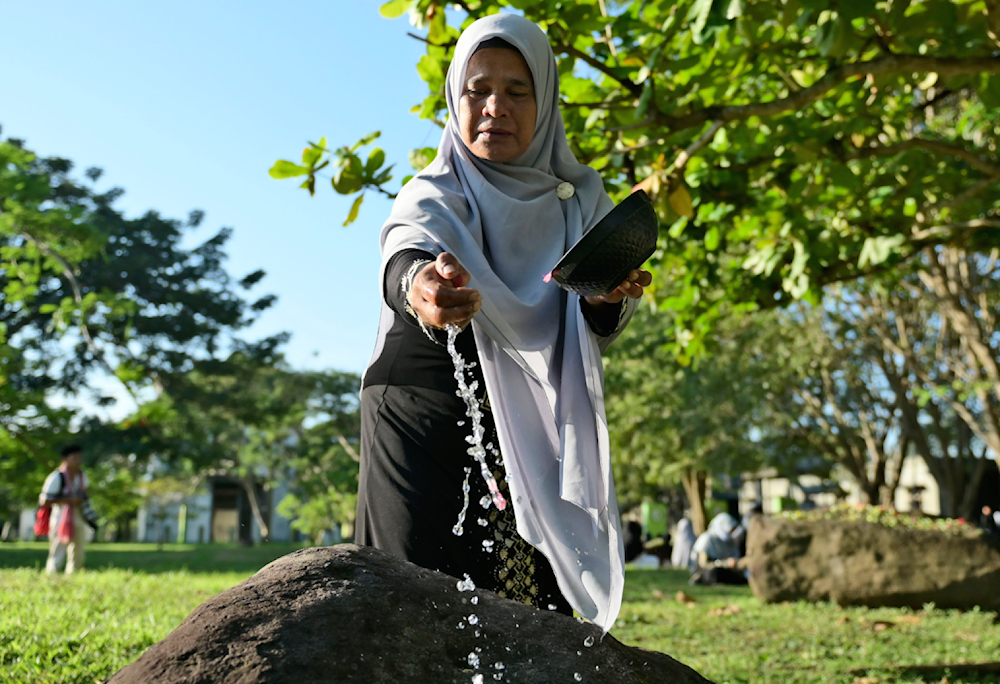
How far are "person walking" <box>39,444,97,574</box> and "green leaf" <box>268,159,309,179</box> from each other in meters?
5.93

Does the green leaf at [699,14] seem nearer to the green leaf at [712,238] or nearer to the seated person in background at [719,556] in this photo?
the green leaf at [712,238]

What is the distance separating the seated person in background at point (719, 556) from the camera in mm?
11133

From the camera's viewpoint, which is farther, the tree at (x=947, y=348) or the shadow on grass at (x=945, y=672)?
the tree at (x=947, y=348)

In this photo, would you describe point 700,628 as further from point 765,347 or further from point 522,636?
point 765,347

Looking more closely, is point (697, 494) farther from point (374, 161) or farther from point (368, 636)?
point (368, 636)

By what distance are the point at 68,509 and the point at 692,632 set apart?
6.13 meters

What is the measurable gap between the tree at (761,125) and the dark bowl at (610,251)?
1536 millimetres

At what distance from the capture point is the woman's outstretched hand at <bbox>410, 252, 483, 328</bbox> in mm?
1521

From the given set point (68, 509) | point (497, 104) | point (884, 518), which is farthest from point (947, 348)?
point (497, 104)

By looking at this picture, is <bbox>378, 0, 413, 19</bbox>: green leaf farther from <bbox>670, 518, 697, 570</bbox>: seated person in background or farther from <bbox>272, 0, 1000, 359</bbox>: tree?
<bbox>670, 518, 697, 570</bbox>: seated person in background

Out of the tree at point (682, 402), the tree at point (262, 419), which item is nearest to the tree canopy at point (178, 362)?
the tree at point (262, 419)

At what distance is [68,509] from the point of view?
27.4 feet

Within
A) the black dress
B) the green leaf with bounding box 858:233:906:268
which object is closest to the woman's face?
the black dress

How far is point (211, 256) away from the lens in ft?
84.2
